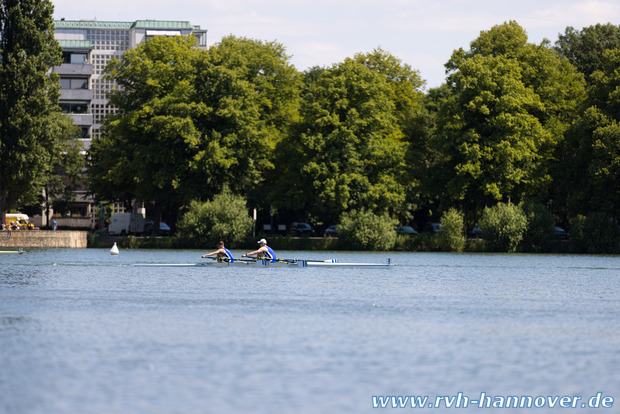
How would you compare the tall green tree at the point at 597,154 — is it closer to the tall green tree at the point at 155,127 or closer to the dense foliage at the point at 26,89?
the tall green tree at the point at 155,127

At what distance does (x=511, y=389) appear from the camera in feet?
67.1

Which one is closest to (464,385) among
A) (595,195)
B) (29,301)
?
(29,301)

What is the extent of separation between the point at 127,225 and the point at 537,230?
46.3m

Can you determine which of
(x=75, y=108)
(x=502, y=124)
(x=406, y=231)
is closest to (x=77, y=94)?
(x=75, y=108)

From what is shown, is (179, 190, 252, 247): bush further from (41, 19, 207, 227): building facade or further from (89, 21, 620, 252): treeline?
(41, 19, 207, 227): building facade

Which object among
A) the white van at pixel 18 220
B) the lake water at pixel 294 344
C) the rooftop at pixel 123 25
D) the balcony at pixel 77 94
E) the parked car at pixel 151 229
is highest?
the rooftop at pixel 123 25

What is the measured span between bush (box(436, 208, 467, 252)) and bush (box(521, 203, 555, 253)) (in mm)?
5437

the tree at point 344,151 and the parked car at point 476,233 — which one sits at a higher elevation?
the tree at point 344,151

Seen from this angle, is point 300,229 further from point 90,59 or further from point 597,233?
point 90,59

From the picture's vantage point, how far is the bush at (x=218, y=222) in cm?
8538

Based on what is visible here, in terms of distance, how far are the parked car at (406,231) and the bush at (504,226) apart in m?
9.18

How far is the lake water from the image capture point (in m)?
19.6

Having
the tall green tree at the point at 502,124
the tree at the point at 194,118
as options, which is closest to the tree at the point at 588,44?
the tall green tree at the point at 502,124

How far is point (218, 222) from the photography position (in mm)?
85562
